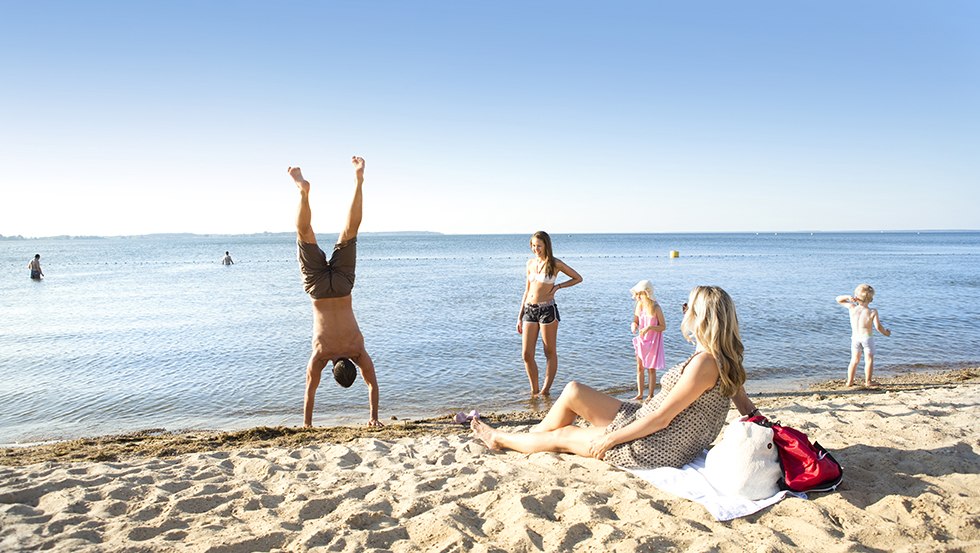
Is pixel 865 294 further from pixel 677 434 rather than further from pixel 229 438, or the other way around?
pixel 229 438

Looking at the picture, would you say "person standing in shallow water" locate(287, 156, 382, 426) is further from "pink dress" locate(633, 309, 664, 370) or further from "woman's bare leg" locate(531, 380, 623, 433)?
"pink dress" locate(633, 309, 664, 370)

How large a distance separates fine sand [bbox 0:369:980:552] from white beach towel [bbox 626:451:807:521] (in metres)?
0.05

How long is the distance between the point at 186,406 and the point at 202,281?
23.7 meters

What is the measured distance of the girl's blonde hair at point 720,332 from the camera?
12.7 ft

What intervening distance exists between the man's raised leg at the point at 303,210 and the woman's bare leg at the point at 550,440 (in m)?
2.64

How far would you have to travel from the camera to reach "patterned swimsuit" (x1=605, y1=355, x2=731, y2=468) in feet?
13.6

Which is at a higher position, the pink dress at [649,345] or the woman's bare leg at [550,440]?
the pink dress at [649,345]

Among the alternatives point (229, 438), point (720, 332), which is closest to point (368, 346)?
point (229, 438)

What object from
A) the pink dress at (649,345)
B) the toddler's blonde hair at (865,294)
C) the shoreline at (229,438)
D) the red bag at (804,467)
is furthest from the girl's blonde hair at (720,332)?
the toddler's blonde hair at (865,294)

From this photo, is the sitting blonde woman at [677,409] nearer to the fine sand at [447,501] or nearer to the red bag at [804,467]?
the fine sand at [447,501]

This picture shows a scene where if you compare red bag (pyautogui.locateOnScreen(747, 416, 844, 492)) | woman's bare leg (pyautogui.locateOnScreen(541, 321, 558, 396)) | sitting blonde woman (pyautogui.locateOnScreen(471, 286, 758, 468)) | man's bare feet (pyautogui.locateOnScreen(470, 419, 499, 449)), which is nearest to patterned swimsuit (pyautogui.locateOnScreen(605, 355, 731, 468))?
sitting blonde woman (pyautogui.locateOnScreen(471, 286, 758, 468))

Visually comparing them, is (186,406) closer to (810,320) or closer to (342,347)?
(342,347)

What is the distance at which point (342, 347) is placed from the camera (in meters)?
6.31

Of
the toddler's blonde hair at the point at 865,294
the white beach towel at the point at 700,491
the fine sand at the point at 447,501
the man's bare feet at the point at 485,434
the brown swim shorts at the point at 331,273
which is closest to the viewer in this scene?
the fine sand at the point at 447,501
